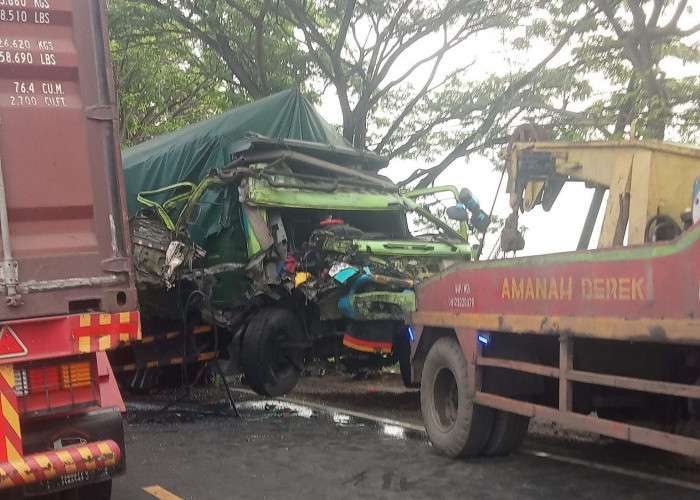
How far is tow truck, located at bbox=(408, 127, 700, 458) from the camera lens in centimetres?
410

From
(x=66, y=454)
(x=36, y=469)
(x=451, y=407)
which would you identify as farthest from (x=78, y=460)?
(x=451, y=407)

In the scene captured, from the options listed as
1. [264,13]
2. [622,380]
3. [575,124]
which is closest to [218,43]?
[264,13]

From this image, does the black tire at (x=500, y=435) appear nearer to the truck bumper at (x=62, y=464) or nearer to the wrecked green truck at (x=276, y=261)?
the wrecked green truck at (x=276, y=261)

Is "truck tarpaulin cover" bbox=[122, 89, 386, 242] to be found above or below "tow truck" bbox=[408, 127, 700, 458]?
above

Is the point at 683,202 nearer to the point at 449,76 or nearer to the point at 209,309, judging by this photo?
the point at 209,309

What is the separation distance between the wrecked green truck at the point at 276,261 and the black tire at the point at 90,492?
12.1 ft

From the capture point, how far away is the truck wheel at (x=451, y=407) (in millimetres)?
5895

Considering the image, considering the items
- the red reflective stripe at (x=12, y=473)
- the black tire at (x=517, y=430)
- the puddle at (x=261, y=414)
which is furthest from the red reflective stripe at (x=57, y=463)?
the puddle at (x=261, y=414)

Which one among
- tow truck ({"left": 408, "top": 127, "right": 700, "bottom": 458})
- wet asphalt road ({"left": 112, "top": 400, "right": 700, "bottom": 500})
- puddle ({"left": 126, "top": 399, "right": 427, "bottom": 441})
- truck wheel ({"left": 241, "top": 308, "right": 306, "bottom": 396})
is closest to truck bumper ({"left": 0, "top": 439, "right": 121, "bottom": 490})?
wet asphalt road ({"left": 112, "top": 400, "right": 700, "bottom": 500})

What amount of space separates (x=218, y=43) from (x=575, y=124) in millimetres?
7273

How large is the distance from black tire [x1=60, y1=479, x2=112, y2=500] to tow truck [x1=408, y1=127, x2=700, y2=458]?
273 centimetres

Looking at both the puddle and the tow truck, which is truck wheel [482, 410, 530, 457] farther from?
the puddle

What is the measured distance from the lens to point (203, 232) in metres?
9.16

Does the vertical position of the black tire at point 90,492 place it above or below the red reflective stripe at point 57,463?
below
